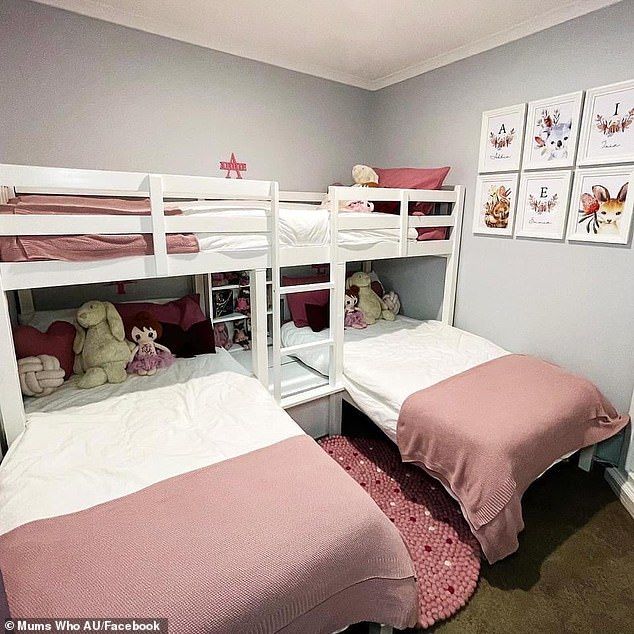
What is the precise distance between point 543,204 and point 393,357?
1293mm

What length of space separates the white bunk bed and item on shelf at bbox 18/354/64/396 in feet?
1.12

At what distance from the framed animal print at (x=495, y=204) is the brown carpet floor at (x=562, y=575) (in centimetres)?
161

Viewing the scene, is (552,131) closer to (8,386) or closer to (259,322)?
(259,322)

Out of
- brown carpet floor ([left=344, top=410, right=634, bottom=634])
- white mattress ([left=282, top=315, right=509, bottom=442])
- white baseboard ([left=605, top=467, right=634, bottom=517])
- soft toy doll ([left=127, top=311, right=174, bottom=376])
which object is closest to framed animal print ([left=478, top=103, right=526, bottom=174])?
white mattress ([left=282, top=315, right=509, bottom=442])

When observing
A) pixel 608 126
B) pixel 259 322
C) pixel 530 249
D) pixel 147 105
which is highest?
pixel 147 105

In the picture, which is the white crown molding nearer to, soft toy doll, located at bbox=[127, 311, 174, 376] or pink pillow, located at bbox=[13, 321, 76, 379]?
soft toy doll, located at bbox=[127, 311, 174, 376]

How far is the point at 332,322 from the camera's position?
2.44 m

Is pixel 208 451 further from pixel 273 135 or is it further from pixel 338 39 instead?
pixel 338 39

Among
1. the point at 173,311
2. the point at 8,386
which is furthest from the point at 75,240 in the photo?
the point at 173,311

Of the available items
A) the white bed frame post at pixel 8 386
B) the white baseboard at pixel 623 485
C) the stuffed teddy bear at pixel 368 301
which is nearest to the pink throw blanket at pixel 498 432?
the white baseboard at pixel 623 485

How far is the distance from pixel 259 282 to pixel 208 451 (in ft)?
2.98

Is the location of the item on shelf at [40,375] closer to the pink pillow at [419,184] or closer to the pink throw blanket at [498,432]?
the pink throw blanket at [498,432]

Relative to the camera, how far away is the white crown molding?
210 centimetres

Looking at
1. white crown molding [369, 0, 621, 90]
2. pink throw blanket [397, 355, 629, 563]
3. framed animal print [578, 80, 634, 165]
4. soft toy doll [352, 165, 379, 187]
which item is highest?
white crown molding [369, 0, 621, 90]
